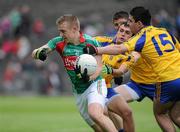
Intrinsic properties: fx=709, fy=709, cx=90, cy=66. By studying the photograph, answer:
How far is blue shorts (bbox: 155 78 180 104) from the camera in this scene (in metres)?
11.7

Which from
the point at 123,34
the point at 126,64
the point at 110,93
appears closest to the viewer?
the point at 110,93

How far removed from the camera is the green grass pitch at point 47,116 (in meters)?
16.7

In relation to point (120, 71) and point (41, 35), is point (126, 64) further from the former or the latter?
point (41, 35)

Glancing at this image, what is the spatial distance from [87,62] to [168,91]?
155 centimetres

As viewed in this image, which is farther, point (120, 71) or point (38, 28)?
point (38, 28)

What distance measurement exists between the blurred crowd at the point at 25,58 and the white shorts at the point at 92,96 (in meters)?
16.2

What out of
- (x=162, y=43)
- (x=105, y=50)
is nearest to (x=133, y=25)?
(x=162, y=43)

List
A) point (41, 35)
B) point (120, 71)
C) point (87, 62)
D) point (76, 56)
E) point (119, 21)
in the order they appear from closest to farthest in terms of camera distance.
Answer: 1. point (87, 62)
2. point (76, 56)
3. point (120, 71)
4. point (119, 21)
5. point (41, 35)

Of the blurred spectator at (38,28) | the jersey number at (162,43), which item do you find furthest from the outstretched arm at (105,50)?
the blurred spectator at (38,28)

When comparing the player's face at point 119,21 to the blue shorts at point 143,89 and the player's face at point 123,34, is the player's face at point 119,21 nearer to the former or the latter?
the player's face at point 123,34

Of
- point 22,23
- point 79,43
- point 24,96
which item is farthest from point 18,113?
point 79,43

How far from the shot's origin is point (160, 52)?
11680 millimetres

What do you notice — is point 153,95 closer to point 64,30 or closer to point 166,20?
point 64,30

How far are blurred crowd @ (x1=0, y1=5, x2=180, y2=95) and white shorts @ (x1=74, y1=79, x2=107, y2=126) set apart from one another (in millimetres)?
16232
